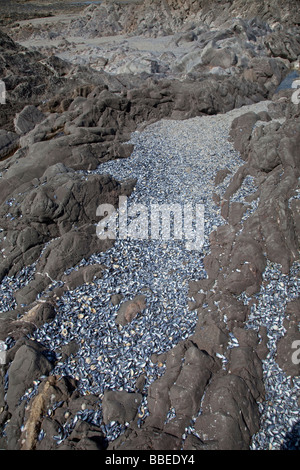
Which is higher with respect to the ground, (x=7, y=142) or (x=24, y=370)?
(x=7, y=142)

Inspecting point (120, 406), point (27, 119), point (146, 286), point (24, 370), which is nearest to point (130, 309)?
point (146, 286)

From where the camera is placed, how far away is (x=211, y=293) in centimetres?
640

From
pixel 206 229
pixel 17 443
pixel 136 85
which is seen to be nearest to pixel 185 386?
pixel 17 443

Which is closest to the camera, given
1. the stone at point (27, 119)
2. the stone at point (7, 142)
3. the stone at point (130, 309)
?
the stone at point (130, 309)

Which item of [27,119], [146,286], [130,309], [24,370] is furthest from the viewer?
[27,119]

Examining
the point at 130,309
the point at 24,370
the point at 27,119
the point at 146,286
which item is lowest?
the point at 146,286

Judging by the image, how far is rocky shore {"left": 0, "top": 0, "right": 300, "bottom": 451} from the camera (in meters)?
4.76

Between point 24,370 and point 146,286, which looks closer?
point 24,370

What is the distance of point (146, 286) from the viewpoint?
685cm

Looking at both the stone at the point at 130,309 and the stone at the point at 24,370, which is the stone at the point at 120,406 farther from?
the stone at the point at 130,309

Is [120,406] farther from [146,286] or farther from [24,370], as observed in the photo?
[146,286]

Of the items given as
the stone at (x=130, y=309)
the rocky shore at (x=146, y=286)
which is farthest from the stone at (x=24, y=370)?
the stone at (x=130, y=309)

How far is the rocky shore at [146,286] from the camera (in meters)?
4.76

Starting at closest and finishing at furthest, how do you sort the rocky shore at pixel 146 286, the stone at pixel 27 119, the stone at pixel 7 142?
1. the rocky shore at pixel 146 286
2. the stone at pixel 7 142
3. the stone at pixel 27 119
